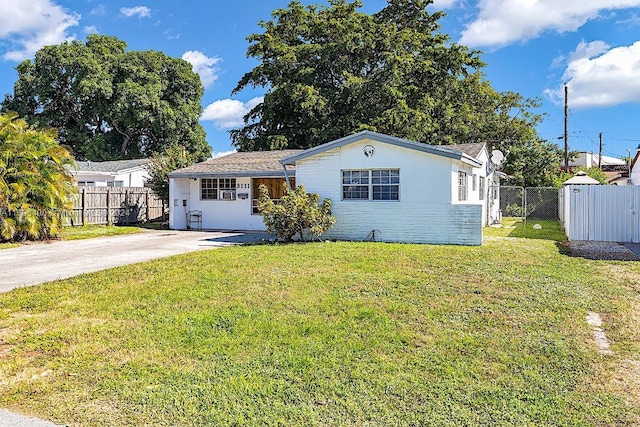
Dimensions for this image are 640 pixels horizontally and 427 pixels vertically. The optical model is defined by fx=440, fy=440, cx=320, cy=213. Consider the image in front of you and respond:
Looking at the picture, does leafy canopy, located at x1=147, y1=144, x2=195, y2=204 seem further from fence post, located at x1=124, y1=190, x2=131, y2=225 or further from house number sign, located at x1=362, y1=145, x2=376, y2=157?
house number sign, located at x1=362, y1=145, x2=376, y2=157

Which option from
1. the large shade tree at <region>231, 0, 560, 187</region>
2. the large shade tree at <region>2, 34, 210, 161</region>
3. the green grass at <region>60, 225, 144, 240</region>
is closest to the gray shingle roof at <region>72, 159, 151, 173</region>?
the large shade tree at <region>2, 34, 210, 161</region>

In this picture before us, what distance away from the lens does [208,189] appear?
18.6 m

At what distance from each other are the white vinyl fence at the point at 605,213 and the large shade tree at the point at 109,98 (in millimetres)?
26474

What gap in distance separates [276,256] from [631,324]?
260 inches

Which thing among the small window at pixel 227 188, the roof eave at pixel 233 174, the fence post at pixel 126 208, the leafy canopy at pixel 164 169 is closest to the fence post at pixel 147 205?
the fence post at pixel 126 208

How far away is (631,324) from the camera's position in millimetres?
5309

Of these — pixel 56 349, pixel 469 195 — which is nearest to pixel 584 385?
pixel 56 349

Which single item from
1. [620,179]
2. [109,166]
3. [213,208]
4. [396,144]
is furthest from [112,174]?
[620,179]

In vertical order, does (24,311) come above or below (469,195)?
below

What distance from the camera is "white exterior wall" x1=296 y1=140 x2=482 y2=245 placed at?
41.2 feet

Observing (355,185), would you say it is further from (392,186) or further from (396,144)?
(396,144)

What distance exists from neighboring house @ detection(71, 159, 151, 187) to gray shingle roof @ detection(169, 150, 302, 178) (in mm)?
10123

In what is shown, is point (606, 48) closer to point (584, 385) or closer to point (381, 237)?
point (381, 237)

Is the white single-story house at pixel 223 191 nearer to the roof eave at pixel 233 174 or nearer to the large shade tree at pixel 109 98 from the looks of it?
the roof eave at pixel 233 174
